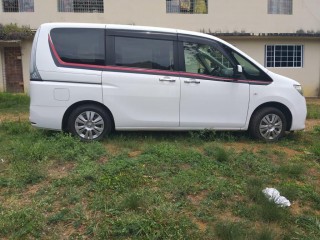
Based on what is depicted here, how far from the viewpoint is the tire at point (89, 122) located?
6195 millimetres

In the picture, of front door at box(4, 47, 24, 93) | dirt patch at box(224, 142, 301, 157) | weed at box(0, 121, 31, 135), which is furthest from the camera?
front door at box(4, 47, 24, 93)

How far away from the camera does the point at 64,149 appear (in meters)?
5.57

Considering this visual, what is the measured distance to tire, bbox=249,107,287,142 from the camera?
21.5 feet

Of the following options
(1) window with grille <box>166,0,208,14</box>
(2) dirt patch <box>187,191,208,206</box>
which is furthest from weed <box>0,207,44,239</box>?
(1) window with grille <box>166,0,208,14</box>

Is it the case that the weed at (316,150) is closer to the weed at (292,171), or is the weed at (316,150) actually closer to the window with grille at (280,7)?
the weed at (292,171)

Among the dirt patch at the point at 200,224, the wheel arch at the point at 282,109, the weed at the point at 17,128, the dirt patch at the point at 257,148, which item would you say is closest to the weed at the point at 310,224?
the dirt patch at the point at 200,224

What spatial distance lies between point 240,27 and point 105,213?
12992 millimetres

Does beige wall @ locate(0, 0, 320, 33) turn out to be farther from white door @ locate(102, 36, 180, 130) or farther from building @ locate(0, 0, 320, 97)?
white door @ locate(102, 36, 180, 130)

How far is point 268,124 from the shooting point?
6.58m

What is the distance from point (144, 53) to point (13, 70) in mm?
9911

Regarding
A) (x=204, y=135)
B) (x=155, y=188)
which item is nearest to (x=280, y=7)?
(x=204, y=135)

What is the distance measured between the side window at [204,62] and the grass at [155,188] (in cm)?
114

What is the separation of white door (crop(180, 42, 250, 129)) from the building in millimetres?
8595

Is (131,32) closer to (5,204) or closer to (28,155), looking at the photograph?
(28,155)
